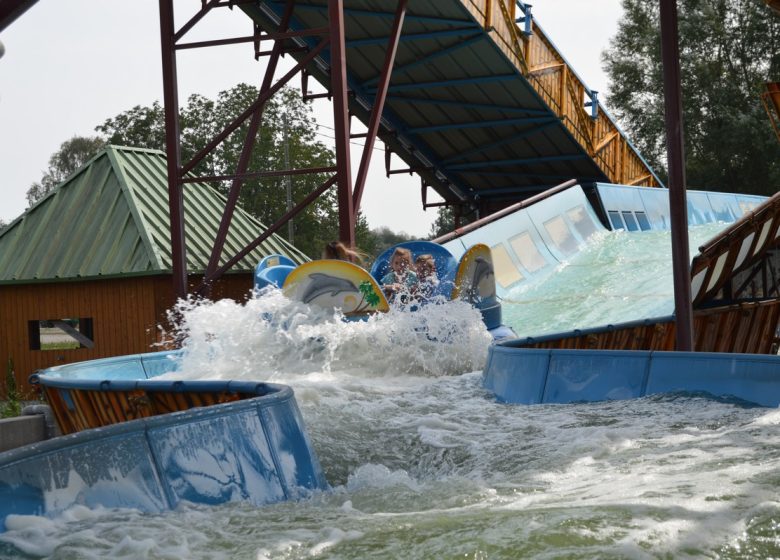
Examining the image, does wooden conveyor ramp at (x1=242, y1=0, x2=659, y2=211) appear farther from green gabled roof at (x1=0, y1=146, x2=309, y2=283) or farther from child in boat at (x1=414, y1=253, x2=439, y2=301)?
child in boat at (x1=414, y1=253, x2=439, y2=301)

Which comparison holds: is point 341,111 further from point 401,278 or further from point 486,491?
point 486,491

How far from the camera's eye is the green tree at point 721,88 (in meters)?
38.5

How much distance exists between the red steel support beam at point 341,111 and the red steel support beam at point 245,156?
1.68 meters

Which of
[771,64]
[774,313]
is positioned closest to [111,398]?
[774,313]

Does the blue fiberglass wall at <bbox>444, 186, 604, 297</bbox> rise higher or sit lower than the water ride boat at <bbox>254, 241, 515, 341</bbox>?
higher

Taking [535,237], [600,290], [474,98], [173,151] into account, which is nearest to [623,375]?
[600,290]

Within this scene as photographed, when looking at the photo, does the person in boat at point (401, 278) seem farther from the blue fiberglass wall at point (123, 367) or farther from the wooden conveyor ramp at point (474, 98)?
the wooden conveyor ramp at point (474, 98)

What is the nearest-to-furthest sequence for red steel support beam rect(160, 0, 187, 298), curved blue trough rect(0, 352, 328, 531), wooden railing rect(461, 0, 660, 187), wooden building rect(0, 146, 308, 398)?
curved blue trough rect(0, 352, 328, 531) → red steel support beam rect(160, 0, 187, 298) → wooden building rect(0, 146, 308, 398) → wooden railing rect(461, 0, 660, 187)

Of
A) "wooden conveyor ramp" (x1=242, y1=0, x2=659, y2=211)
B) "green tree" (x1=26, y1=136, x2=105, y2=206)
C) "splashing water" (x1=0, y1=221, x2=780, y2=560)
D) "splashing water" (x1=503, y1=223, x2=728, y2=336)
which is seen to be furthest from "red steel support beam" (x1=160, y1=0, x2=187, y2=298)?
"green tree" (x1=26, y1=136, x2=105, y2=206)

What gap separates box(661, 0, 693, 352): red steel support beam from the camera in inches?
271

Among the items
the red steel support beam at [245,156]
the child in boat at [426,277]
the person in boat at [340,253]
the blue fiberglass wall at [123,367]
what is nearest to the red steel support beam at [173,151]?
the red steel support beam at [245,156]

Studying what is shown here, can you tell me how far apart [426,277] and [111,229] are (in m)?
6.99

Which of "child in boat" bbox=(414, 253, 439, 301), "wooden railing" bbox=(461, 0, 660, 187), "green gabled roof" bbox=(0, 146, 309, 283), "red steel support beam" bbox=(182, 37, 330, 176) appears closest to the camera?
"child in boat" bbox=(414, 253, 439, 301)

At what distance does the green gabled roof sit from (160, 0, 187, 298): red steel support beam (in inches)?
21.6
